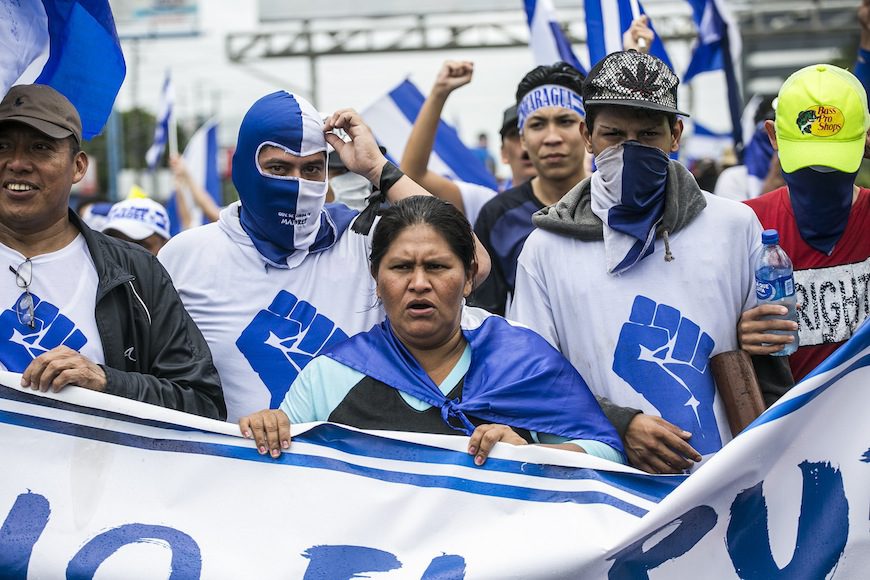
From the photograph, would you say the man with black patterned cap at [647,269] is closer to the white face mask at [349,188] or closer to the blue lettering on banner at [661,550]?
the blue lettering on banner at [661,550]

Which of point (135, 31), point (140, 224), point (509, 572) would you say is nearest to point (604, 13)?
point (140, 224)

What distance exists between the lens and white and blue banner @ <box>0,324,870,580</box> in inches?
135

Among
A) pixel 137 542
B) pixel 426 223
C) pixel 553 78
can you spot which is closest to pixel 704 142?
pixel 553 78

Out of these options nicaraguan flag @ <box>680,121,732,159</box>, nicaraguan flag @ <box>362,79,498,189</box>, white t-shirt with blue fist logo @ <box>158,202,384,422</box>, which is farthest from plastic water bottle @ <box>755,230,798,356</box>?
nicaraguan flag @ <box>680,121,732,159</box>

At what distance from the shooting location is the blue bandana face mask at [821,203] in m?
4.02

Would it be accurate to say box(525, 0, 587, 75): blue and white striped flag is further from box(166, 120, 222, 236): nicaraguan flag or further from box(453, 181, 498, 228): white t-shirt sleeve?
box(166, 120, 222, 236): nicaraguan flag

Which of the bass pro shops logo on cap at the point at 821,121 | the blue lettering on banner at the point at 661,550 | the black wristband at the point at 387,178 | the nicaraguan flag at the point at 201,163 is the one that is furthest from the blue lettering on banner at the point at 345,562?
the nicaraguan flag at the point at 201,163

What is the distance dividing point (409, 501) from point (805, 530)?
→ 3.61ft

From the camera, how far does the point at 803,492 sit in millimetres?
3465

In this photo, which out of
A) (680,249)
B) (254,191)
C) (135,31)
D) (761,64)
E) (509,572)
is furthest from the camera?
(761,64)

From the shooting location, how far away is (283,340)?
4.27 meters

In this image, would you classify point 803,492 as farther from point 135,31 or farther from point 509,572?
→ point 135,31

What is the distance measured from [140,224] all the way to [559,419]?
4.18 meters

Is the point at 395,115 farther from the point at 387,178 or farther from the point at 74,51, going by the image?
the point at 74,51
